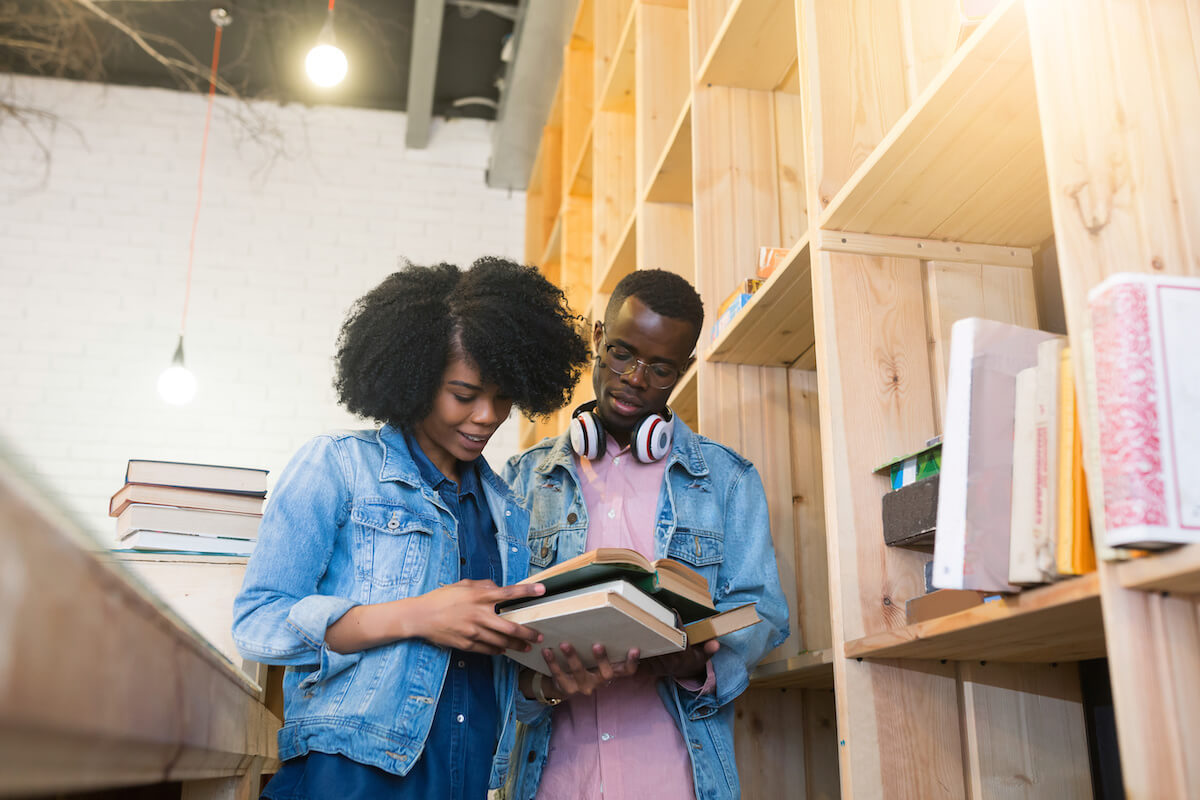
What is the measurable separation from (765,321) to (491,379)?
2.14 feet

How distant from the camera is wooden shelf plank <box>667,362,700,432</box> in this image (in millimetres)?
2393

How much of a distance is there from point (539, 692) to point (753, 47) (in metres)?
1.49

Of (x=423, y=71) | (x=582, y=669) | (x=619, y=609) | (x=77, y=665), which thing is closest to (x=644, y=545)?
(x=582, y=669)

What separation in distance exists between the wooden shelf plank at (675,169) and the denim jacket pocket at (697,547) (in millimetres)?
1140

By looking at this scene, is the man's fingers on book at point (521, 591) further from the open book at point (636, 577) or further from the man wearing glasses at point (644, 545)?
the man wearing glasses at point (644, 545)

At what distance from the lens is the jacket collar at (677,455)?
188cm

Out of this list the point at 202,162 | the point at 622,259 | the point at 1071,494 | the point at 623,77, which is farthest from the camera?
the point at 202,162

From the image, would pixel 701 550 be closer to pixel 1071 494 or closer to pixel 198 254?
pixel 1071 494

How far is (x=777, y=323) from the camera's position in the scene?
6.66 feet

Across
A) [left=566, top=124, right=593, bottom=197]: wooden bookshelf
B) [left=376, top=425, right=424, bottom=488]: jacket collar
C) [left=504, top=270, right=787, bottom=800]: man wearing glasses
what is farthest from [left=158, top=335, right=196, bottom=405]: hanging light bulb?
[left=376, top=425, right=424, bottom=488]: jacket collar

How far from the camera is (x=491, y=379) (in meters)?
1.62

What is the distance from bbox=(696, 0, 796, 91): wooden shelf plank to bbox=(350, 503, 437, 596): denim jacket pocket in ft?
4.40

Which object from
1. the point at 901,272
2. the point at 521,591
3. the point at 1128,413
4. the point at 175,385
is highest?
the point at 175,385

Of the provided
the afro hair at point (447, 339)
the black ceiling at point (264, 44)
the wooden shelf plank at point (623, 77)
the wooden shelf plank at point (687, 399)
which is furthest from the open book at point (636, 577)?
the black ceiling at point (264, 44)
